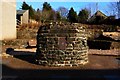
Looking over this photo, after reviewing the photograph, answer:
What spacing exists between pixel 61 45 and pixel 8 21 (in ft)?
49.6

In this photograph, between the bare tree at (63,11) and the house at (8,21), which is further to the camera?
the bare tree at (63,11)

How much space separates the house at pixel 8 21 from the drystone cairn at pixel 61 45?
12637 mm

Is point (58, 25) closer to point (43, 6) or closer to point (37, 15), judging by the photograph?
point (37, 15)

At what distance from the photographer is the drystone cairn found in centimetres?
1462

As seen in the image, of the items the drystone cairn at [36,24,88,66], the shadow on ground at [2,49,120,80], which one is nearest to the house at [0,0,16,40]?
the drystone cairn at [36,24,88,66]

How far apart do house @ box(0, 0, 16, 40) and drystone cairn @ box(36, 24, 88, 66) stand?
12637mm

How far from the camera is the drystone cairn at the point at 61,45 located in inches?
576

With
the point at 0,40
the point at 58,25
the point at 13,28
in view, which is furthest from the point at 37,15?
the point at 58,25

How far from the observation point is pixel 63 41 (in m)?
14.7
